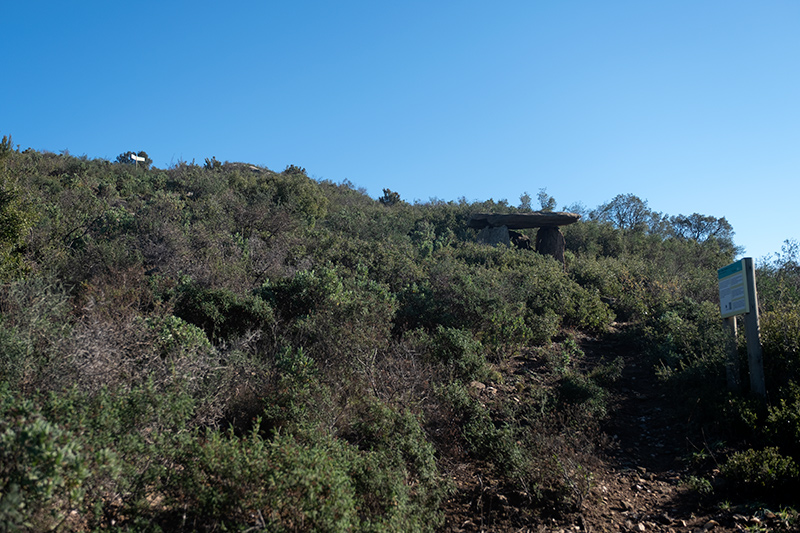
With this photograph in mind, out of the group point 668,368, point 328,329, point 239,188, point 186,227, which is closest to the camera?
point 328,329

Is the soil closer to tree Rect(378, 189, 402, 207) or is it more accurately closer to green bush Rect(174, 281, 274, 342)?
green bush Rect(174, 281, 274, 342)

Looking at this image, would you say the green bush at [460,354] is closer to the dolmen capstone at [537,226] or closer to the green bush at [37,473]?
the green bush at [37,473]

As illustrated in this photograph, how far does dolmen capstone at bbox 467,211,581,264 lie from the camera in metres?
17.5

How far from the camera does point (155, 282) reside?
7.88 meters

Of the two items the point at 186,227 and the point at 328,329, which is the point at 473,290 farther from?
the point at 186,227

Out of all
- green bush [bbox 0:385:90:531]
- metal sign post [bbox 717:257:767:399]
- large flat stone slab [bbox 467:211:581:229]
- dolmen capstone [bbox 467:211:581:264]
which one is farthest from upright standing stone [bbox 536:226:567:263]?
green bush [bbox 0:385:90:531]

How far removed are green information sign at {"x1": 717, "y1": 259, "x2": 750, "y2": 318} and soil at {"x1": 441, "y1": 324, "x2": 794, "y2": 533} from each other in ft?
5.24

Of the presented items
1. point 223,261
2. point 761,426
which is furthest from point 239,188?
point 761,426

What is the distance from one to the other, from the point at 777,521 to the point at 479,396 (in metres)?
3.73

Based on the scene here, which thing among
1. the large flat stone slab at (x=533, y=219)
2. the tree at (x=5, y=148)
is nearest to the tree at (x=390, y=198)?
the large flat stone slab at (x=533, y=219)

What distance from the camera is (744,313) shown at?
245 inches

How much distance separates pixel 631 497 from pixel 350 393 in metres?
3.26

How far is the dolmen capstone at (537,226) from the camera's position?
17.5 metres

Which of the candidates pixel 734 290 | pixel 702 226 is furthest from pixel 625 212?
pixel 734 290
